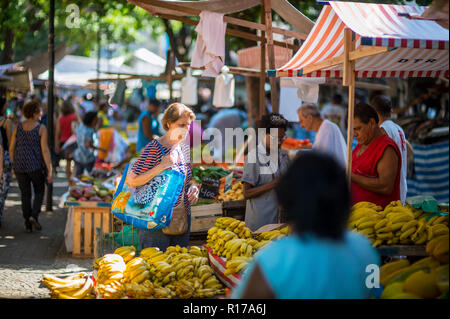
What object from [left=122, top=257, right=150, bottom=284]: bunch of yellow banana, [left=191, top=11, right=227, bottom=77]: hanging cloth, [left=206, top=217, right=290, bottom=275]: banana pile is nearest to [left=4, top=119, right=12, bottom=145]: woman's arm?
[left=191, top=11, right=227, bottom=77]: hanging cloth

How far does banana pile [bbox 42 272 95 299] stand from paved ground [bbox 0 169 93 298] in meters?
0.89

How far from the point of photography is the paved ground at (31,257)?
249 inches

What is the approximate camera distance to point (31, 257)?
7844 millimetres

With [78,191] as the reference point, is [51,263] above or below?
below

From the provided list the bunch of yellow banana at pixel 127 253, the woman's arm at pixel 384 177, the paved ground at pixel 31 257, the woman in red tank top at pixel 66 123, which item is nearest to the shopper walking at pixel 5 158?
the paved ground at pixel 31 257

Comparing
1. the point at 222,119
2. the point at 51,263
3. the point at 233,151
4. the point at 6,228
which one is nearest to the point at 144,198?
the point at 51,263

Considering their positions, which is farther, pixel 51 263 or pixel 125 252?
pixel 51 263

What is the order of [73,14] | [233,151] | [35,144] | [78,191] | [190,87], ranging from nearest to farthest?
1. [78,191]
2. [35,144]
3. [190,87]
4. [233,151]
5. [73,14]

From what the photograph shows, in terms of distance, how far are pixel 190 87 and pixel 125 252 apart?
5.67m

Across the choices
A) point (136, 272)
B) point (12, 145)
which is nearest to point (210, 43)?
point (136, 272)

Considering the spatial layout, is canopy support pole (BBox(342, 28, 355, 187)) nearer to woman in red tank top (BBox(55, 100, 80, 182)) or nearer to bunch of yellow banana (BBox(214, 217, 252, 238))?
bunch of yellow banana (BBox(214, 217, 252, 238))

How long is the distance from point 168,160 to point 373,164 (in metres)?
1.94
